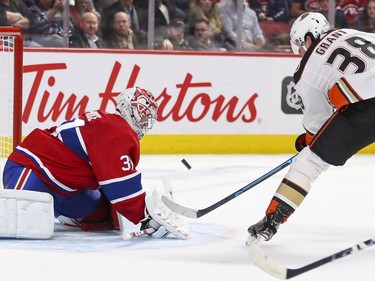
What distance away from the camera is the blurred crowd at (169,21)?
22.1 feet

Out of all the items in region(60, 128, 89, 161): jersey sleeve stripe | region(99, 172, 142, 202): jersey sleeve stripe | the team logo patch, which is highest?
region(60, 128, 89, 161): jersey sleeve stripe

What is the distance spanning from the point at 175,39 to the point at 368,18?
147 cm

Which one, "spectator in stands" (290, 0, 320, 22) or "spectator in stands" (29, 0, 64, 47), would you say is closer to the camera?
"spectator in stands" (29, 0, 64, 47)

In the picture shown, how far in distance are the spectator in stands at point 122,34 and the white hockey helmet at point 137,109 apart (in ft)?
9.78

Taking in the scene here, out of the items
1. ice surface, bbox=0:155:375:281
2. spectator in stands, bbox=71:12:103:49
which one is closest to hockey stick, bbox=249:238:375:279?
ice surface, bbox=0:155:375:281

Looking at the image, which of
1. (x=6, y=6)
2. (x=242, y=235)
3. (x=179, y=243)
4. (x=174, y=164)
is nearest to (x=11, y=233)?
(x=179, y=243)

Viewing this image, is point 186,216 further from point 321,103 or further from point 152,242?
point 321,103

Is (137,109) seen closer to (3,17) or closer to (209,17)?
(3,17)

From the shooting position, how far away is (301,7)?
7.42 metres

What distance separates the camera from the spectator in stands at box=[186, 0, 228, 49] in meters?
7.12

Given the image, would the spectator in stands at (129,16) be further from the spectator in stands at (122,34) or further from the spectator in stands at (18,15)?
the spectator in stands at (18,15)

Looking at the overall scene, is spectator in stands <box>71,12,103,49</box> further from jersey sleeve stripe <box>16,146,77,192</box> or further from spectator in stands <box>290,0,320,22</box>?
jersey sleeve stripe <box>16,146,77,192</box>

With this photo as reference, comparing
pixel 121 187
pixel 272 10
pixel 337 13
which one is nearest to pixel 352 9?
pixel 337 13

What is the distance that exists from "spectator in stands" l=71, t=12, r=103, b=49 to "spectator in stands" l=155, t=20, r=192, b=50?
1.36ft
